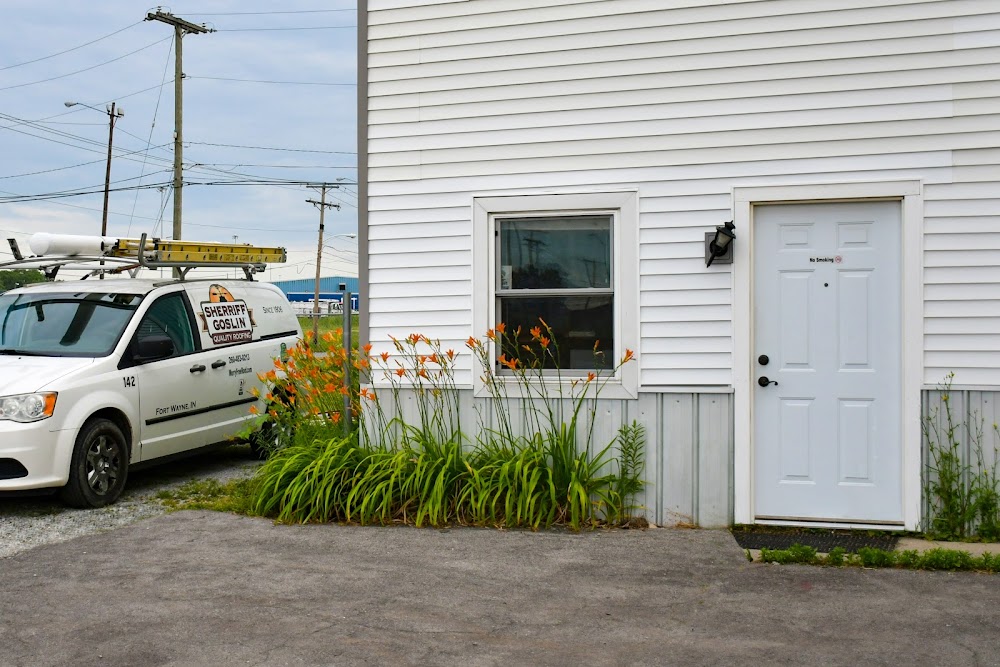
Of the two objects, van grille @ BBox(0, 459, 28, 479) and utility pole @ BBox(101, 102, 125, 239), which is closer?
van grille @ BBox(0, 459, 28, 479)

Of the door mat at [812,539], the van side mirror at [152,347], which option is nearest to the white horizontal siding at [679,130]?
the door mat at [812,539]

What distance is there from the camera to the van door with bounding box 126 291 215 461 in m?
8.50

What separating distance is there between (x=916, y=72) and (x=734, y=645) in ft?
13.8

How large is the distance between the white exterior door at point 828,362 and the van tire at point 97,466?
5.10 metres

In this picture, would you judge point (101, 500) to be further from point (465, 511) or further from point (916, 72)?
point (916, 72)

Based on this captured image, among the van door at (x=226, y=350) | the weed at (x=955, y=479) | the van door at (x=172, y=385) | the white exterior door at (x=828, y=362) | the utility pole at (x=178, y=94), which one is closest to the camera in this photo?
the weed at (x=955, y=479)

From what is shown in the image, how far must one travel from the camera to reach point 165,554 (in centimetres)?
646

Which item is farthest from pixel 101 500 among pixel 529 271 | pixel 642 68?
pixel 642 68

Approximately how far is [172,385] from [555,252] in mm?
3759

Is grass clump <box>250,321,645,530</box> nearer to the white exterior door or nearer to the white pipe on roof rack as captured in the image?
the white exterior door

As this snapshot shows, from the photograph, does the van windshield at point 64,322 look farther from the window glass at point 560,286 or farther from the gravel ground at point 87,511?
the window glass at point 560,286

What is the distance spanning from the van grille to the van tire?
1.22 ft

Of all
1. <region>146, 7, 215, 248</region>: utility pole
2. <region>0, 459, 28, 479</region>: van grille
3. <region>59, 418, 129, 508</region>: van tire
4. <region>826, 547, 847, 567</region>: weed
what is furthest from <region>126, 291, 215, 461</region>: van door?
<region>146, 7, 215, 248</region>: utility pole

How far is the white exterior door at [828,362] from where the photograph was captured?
6793 mm
